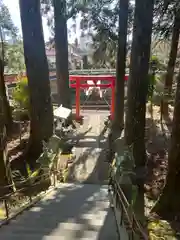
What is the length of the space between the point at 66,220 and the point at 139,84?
4471 millimetres

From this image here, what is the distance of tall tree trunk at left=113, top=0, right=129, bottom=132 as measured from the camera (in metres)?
10.0

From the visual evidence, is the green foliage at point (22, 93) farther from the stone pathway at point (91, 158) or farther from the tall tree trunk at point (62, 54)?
the stone pathway at point (91, 158)

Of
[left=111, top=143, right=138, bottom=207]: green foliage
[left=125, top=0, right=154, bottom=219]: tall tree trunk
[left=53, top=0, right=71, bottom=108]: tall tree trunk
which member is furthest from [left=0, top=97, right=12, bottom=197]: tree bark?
[left=53, top=0, right=71, bottom=108]: tall tree trunk

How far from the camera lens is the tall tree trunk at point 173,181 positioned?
5.09 m

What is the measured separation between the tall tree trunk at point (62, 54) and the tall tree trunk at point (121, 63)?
2.87 meters

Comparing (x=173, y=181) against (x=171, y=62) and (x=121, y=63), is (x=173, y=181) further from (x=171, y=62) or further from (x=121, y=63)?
(x=171, y=62)

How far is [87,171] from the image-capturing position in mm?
8227

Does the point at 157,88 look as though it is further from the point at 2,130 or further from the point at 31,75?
the point at 2,130

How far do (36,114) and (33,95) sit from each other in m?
→ 0.63

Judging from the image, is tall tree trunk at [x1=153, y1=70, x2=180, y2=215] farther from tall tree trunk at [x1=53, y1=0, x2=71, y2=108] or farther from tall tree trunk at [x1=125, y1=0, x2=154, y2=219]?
tall tree trunk at [x1=53, y1=0, x2=71, y2=108]

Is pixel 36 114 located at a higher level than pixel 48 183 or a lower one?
higher

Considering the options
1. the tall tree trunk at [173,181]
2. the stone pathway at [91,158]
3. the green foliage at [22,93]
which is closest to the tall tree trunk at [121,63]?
the stone pathway at [91,158]

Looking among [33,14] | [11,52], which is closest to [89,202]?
[33,14]

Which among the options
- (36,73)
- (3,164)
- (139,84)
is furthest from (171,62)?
(3,164)
